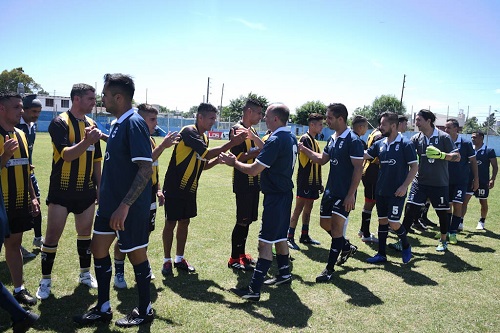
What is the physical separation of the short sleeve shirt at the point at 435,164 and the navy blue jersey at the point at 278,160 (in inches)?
138

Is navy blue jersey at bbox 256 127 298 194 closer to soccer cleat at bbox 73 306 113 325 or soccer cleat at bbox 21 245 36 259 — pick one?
soccer cleat at bbox 73 306 113 325

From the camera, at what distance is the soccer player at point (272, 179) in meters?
4.53

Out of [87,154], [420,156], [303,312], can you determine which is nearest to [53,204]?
[87,154]

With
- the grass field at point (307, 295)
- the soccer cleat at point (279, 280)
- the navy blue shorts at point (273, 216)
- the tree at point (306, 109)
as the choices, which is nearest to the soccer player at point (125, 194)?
the grass field at point (307, 295)

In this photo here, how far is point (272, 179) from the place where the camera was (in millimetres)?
4684

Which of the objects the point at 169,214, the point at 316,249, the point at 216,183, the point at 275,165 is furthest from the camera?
the point at 216,183

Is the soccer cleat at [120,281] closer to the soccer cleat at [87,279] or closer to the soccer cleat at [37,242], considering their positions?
the soccer cleat at [87,279]

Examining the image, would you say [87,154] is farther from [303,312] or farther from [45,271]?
[303,312]

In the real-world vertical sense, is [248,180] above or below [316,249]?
above

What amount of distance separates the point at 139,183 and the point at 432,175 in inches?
222

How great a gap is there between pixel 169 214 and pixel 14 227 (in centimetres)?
188

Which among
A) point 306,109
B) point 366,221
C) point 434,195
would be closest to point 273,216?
point 366,221

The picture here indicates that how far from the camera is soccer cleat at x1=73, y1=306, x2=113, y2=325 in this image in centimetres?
371

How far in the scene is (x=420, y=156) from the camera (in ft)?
23.6
